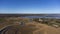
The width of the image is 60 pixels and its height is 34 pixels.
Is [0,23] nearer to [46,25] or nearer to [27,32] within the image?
[27,32]

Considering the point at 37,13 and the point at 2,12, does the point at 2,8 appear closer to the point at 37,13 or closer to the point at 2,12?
the point at 2,12

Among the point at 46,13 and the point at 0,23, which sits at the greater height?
the point at 46,13

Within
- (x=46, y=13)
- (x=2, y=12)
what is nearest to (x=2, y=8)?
(x=2, y=12)

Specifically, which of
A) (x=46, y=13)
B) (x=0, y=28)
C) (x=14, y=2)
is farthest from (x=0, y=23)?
(x=46, y=13)

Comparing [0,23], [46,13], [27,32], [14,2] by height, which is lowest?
[27,32]

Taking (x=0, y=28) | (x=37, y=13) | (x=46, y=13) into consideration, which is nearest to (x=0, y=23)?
(x=0, y=28)

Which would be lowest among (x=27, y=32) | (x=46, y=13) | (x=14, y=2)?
(x=27, y=32)

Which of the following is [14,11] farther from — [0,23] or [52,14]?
[52,14]

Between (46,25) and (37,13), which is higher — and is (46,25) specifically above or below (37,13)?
below
